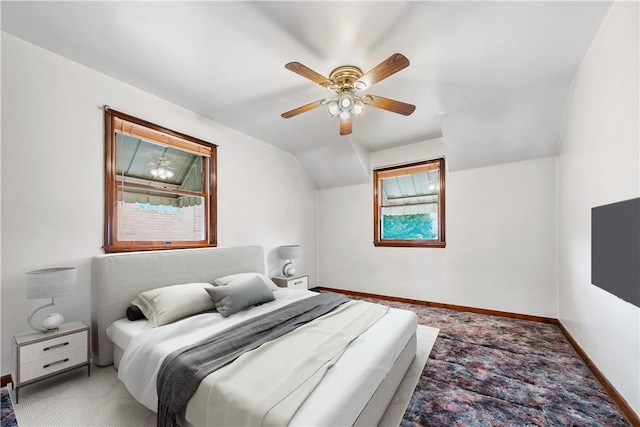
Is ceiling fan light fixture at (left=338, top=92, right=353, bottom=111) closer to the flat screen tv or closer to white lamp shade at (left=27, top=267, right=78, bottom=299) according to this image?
the flat screen tv

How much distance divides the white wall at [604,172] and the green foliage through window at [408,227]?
1787 mm

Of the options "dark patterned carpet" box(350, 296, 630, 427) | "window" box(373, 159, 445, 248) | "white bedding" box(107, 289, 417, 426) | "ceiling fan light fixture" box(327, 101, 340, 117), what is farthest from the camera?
"window" box(373, 159, 445, 248)

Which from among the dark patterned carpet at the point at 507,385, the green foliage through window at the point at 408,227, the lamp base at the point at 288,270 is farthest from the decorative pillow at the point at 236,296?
the green foliage through window at the point at 408,227

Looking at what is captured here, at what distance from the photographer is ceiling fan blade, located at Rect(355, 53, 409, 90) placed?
1.82 metres

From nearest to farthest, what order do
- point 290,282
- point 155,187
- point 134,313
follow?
point 134,313 → point 155,187 → point 290,282

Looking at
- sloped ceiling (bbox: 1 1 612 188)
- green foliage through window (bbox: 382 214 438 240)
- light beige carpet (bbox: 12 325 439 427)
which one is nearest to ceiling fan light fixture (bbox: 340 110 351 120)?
sloped ceiling (bbox: 1 1 612 188)

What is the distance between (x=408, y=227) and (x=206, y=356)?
3.91 m

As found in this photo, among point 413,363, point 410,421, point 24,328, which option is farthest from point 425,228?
point 24,328

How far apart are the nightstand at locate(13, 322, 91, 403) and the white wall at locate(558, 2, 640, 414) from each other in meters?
4.00

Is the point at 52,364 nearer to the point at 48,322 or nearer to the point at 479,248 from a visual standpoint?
the point at 48,322

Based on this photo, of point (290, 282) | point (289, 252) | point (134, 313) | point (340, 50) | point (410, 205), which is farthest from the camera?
point (410, 205)

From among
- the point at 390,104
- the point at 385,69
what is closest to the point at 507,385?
the point at 390,104

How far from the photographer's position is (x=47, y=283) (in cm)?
197

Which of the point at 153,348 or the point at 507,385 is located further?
→ the point at 507,385
